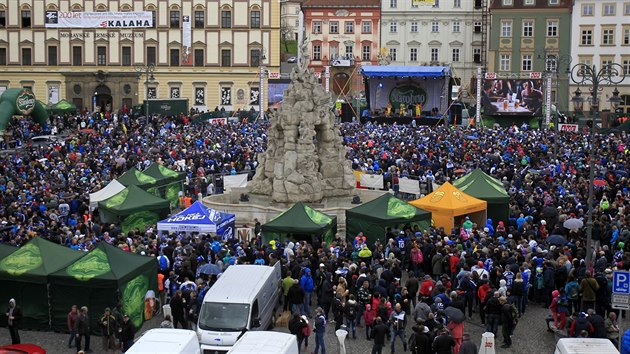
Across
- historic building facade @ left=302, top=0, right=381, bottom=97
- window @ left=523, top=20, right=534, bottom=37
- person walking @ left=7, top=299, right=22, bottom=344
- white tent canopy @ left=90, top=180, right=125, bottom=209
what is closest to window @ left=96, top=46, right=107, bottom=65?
historic building facade @ left=302, top=0, right=381, bottom=97

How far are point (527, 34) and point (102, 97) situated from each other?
34.3 m

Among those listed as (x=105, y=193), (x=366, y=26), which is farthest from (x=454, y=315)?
(x=366, y=26)

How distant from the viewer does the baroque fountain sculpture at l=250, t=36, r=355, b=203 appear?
97.7 feet

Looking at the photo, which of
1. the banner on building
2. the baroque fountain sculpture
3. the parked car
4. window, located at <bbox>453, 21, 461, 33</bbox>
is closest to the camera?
the parked car

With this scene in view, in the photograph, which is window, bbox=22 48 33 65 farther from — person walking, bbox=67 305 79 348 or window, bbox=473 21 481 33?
person walking, bbox=67 305 79 348

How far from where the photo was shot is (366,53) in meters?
87.1

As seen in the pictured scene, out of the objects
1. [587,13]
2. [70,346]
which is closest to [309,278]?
[70,346]

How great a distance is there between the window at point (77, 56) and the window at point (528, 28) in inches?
1387

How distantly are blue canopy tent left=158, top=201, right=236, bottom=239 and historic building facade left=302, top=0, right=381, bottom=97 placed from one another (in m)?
60.5

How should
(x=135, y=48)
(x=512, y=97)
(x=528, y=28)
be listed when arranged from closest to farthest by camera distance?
(x=512, y=97)
(x=135, y=48)
(x=528, y=28)

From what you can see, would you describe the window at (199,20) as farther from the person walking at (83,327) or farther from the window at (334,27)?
the person walking at (83,327)

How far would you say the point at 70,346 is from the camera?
62.1 feet

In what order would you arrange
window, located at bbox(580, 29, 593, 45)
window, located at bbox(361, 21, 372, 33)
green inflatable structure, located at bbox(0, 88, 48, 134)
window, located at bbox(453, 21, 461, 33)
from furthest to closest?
window, located at bbox(361, 21, 372, 33)
window, located at bbox(453, 21, 461, 33)
window, located at bbox(580, 29, 593, 45)
green inflatable structure, located at bbox(0, 88, 48, 134)

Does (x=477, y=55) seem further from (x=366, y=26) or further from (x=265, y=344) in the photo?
(x=265, y=344)
